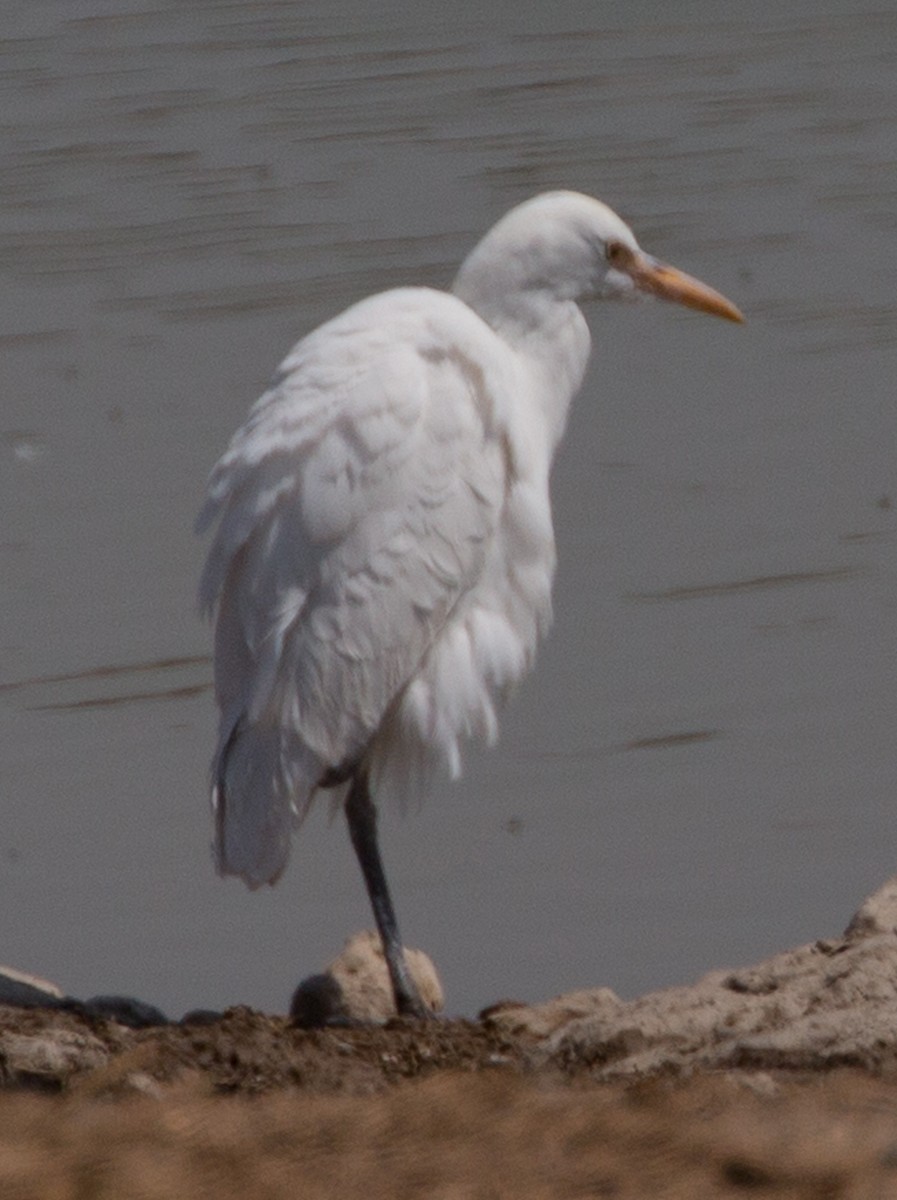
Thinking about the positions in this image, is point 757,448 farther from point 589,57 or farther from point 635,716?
point 589,57

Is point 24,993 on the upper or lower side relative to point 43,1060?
lower

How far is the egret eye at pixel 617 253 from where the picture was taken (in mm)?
6770

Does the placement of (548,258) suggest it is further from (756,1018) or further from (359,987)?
(756,1018)

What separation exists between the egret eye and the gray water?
4.85 feet

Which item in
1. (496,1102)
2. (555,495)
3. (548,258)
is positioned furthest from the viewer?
(555,495)

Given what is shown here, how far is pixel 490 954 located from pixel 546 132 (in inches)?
357

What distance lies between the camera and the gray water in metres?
7.02

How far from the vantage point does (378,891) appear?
641 cm

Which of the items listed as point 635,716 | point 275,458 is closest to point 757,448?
point 635,716

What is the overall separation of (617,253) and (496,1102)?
3354 mm

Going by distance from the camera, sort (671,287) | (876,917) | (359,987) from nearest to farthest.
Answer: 1. (876,917)
2. (359,987)
3. (671,287)

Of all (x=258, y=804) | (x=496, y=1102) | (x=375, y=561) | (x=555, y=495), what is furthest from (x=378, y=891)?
(x=555, y=495)

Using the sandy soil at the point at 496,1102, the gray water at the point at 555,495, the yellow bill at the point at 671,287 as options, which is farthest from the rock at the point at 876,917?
the yellow bill at the point at 671,287

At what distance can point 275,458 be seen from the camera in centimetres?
612
